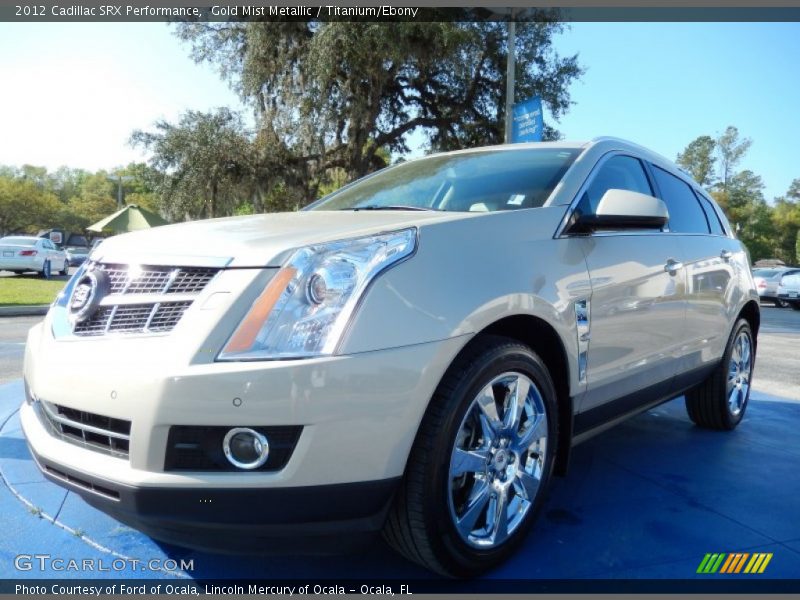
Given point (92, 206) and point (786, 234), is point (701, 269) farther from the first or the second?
point (786, 234)

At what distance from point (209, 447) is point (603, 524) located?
1741 mm

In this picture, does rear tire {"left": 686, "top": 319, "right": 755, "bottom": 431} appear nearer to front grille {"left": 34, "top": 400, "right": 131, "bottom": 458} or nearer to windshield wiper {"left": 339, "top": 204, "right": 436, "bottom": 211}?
windshield wiper {"left": 339, "top": 204, "right": 436, "bottom": 211}

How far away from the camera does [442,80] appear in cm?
1803

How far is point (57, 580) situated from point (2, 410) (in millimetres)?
2450

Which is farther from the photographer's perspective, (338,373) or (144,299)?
(144,299)

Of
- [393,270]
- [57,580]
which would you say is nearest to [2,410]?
[57,580]

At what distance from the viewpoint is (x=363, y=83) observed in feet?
Result: 53.5

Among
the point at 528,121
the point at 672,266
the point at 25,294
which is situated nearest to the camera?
the point at 672,266

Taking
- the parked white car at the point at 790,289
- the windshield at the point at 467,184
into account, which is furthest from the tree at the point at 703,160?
the windshield at the point at 467,184

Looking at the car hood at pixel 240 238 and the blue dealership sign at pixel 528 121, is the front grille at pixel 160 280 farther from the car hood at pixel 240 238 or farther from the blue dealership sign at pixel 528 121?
the blue dealership sign at pixel 528 121

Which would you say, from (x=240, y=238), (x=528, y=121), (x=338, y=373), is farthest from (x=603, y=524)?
(x=528, y=121)

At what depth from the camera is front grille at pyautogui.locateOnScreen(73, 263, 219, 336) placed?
183 cm

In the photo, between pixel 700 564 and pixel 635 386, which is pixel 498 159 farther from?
pixel 700 564

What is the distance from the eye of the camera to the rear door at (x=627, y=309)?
264cm
